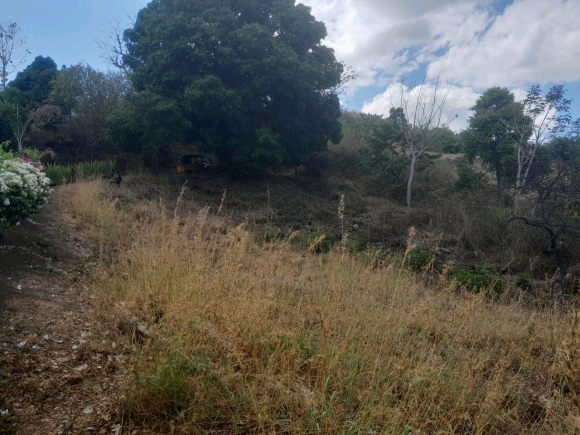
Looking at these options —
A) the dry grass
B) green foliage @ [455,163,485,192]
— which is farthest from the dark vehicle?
the dry grass

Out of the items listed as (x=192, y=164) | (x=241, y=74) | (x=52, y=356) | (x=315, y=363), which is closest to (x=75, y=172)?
(x=192, y=164)

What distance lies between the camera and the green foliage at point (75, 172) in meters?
12.4

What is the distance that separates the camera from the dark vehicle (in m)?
15.3

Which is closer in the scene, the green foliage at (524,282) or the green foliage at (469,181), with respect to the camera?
the green foliage at (524,282)

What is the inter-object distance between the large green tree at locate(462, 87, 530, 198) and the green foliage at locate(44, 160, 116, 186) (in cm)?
1246

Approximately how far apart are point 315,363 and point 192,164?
539 inches

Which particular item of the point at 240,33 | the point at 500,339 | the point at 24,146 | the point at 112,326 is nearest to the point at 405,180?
the point at 240,33

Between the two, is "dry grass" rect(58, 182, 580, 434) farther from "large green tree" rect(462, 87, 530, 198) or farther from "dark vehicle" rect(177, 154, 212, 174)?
"dark vehicle" rect(177, 154, 212, 174)

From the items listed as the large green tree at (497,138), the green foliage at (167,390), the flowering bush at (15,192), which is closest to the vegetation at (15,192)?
the flowering bush at (15,192)

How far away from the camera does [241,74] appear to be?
13.6 metres

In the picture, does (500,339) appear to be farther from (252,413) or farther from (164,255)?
(164,255)

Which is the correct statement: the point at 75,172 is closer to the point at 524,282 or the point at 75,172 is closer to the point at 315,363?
the point at 524,282

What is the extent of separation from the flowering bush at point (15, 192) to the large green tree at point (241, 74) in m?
7.68

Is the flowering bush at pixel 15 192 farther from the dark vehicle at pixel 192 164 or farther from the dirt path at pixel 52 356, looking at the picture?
the dark vehicle at pixel 192 164
